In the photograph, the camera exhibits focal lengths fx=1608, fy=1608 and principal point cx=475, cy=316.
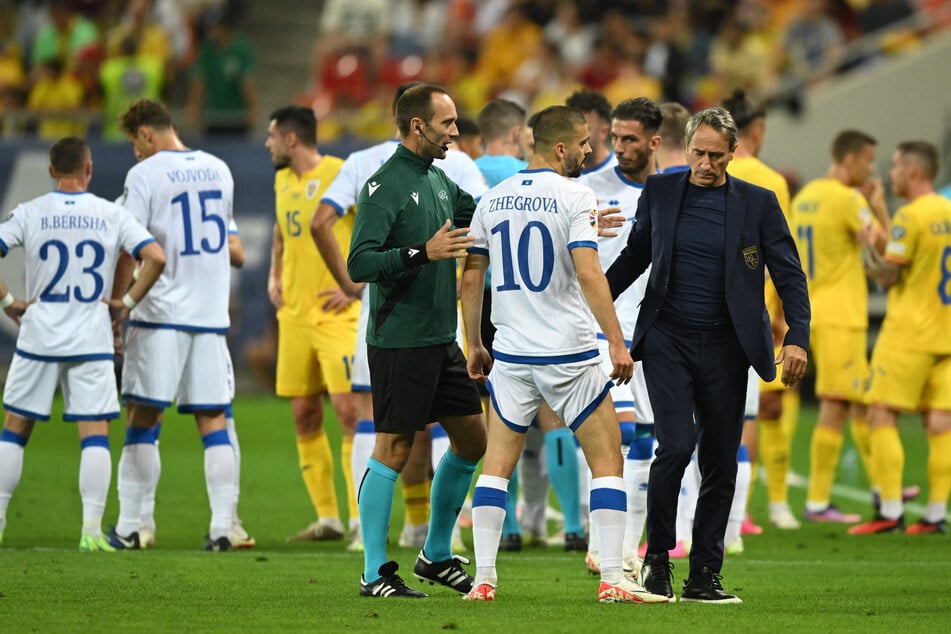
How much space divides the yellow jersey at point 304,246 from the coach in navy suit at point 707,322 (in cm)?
336

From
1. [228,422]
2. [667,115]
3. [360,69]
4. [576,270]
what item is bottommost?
[228,422]

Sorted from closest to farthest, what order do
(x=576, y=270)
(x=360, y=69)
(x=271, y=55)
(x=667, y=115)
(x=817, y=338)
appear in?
(x=576, y=270)
(x=667, y=115)
(x=817, y=338)
(x=360, y=69)
(x=271, y=55)

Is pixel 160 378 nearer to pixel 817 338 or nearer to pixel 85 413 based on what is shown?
pixel 85 413

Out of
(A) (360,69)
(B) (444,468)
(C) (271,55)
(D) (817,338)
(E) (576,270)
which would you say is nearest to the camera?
(E) (576,270)

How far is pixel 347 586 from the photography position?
8.41 meters

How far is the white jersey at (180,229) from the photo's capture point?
33.1ft

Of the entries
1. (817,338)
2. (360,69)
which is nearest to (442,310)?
(817,338)

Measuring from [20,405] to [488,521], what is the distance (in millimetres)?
3691

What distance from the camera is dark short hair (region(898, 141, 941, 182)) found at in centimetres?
1194

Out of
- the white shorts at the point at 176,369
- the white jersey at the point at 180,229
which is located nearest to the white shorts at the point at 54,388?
the white shorts at the point at 176,369

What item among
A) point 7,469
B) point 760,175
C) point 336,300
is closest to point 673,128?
point 760,175

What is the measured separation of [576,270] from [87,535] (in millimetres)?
4071

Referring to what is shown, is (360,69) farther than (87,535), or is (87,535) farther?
(360,69)

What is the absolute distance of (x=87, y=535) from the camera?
9953mm
